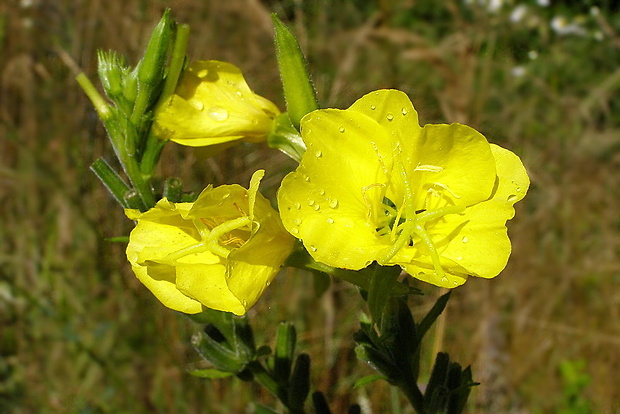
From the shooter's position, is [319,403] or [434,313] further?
[319,403]

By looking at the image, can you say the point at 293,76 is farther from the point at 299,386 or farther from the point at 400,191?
the point at 299,386

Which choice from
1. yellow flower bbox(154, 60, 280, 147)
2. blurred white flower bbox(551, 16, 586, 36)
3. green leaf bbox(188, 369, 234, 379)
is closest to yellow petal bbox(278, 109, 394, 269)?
yellow flower bbox(154, 60, 280, 147)

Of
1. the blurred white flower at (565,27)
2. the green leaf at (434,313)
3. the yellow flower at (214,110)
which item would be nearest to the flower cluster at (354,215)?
the green leaf at (434,313)

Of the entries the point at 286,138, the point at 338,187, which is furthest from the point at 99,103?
the point at 338,187

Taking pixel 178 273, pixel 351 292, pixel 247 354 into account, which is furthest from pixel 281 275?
pixel 178 273

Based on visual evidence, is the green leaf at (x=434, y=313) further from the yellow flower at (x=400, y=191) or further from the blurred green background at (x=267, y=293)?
the blurred green background at (x=267, y=293)

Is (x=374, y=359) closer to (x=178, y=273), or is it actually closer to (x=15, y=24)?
(x=178, y=273)
